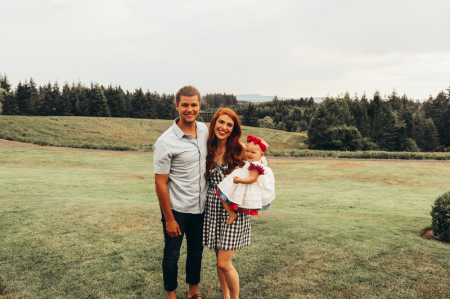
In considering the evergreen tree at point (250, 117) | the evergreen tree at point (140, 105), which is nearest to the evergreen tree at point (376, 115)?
the evergreen tree at point (250, 117)

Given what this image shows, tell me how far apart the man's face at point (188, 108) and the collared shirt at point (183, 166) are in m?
0.15

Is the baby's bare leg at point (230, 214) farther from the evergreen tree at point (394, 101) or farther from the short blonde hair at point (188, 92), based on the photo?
the evergreen tree at point (394, 101)

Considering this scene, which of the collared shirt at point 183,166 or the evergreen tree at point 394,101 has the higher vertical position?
the evergreen tree at point 394,101

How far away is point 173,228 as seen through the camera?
3.19 metres

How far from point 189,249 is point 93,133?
52087 mm

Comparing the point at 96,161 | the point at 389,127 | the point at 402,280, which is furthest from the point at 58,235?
the point at 389,127

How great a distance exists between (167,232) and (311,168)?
2104cm

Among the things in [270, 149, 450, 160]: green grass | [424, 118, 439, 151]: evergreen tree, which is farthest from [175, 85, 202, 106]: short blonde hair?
[424, 118, 439, 151]: evergreen tree

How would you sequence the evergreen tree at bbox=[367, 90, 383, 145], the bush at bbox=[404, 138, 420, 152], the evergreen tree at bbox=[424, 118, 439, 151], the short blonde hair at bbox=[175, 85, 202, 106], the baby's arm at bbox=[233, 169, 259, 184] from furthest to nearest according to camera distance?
1. the evergreen tree at bbox=[424, 118, 439, 151]
2. the evergreen tree at bbox=[367, 90, 383, 145]
3. the bush at bbox=[404, 138, 420, 152]
4. the short blonde hair at bbox=[175, 85, 202, 106]
5. the baby's arm at bbox=[233, 169, 259, 184]

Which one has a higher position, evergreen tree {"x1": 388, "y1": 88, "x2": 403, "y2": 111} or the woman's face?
evergreen tree {"x1": 388, "y1": 88, "x2": 403, "y2": 111}

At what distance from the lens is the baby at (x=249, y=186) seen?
2.98 m

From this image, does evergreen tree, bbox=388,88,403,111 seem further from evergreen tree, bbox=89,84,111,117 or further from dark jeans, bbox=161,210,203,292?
dark jeans, bbox=161,210,203,292

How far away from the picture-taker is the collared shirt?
3065 millimetres

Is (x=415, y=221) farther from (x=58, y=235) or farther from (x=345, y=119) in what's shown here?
(x=345, y=119)
